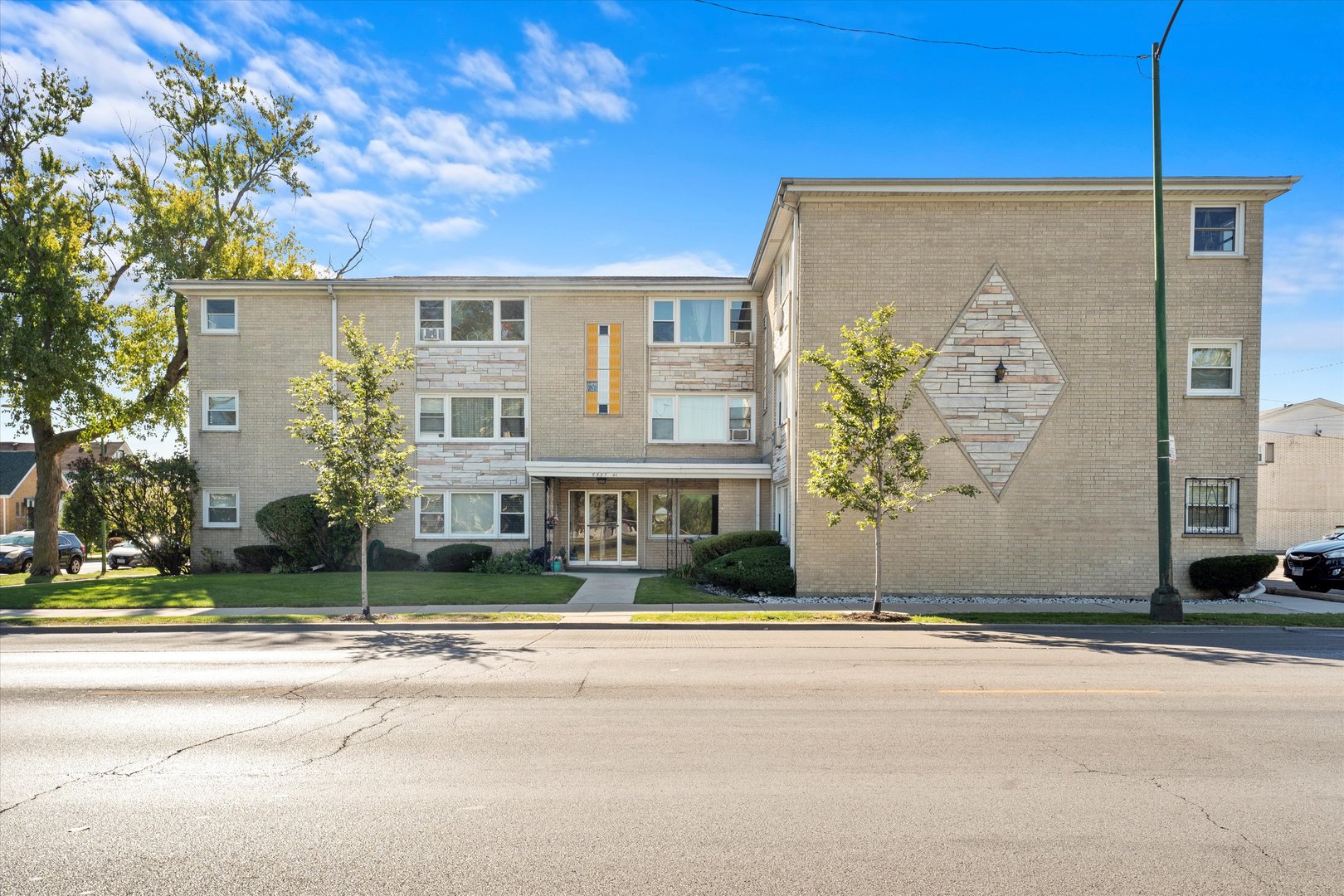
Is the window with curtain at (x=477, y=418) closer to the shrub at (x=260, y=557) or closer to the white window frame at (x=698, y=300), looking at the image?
the white window frame at (x=698, y=300)

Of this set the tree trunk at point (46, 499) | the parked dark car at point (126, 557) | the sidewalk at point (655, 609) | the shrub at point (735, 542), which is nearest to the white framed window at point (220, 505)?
the tree trunk at point (46, 499)

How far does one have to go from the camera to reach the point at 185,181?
3058 centimetres

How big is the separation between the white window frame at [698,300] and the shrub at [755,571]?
26.8 feet

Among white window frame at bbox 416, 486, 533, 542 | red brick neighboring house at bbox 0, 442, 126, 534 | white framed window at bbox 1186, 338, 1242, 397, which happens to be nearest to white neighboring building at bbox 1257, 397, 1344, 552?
white framed window at bbox 1186, 338, 1242, 397

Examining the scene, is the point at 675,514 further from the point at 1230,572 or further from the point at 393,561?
the point at 1230,572

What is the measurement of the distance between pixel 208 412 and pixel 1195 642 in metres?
25.7

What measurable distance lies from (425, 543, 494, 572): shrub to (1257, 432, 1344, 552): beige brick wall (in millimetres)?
35426

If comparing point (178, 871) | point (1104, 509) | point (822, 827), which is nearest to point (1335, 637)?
point (1104, 509)

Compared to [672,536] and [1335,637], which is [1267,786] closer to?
[1335,637]

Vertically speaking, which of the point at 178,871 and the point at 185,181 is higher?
the point at 185,181

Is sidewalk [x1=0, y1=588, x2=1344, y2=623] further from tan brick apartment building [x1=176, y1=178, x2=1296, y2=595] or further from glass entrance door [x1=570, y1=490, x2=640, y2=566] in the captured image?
glass entrance door [x1=570, y1=490, x2=640, y2=566]

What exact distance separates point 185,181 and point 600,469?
2008 cm

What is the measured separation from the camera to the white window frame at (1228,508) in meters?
18.1

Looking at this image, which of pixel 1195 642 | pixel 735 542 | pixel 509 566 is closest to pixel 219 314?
pixel 509 566
